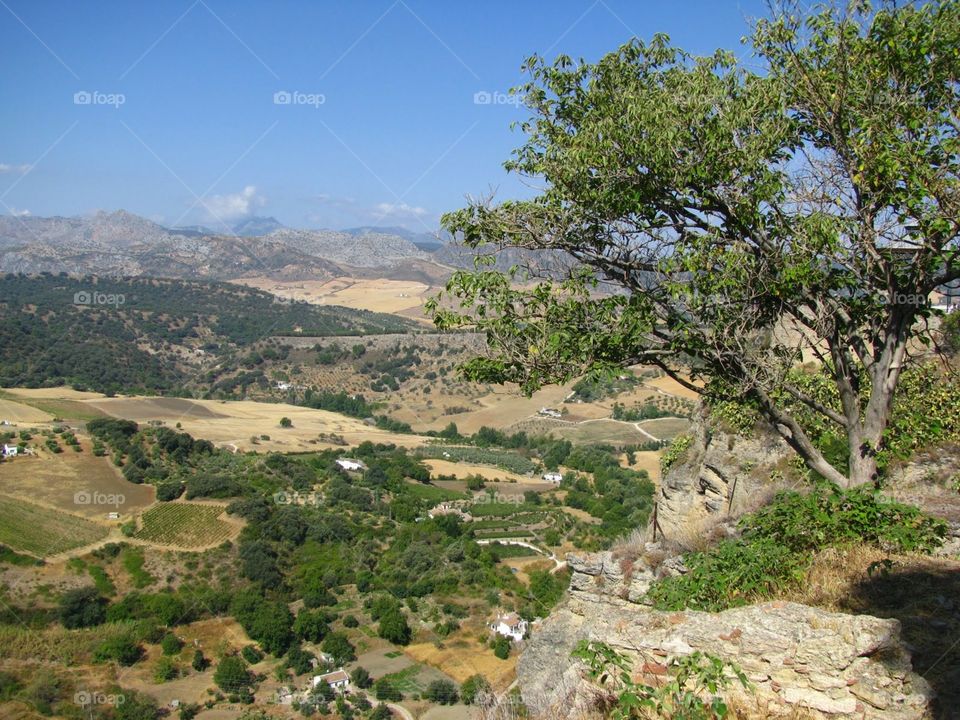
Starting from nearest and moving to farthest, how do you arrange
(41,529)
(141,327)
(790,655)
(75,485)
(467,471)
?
(790,655) < (41,529) < (75,485) < (467,471) < (141,327)

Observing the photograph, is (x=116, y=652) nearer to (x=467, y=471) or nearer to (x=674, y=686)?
(x=674, y=686)

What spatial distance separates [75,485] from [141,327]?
78170 millimetres

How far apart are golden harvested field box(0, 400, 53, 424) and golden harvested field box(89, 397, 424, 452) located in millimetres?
6117

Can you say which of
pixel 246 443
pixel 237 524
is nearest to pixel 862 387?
pixel 237 524

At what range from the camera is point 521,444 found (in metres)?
→ 68.7

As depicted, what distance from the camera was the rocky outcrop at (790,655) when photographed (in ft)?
13.4

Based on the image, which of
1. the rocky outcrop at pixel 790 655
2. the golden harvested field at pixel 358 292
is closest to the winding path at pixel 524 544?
the rocky outcrop at pixel 790 655

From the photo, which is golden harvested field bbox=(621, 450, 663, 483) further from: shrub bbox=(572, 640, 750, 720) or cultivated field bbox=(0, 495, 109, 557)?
shrub bbox=(572, 640, 750, 720)

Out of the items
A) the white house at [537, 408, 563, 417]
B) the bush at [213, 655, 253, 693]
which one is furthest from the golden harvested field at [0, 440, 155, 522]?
the white house at [537, 408, 563, 417]

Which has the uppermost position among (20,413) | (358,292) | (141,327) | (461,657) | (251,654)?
(358,292)

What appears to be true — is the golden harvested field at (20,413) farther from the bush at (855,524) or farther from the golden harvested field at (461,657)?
the bush at (855,524)

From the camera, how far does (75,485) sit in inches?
1438

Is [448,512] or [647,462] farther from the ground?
[647,462]

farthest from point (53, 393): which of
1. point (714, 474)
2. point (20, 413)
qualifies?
point (714, 474)
